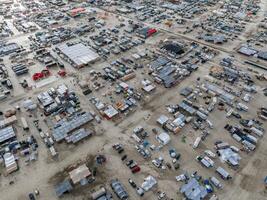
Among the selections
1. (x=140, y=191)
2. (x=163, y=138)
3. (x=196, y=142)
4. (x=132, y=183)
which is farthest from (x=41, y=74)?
(x=196, y=142)

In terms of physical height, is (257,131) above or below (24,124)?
above

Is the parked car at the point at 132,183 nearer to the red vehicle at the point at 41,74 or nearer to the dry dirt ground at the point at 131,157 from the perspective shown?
the dry dirt ground at the point at 131,157

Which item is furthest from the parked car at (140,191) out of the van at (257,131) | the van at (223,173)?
the van at (257,131)

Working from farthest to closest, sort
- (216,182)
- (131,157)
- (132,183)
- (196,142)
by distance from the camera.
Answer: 1. (196,142)
2. (131,157)
3. (132,183)
4. (216,182)

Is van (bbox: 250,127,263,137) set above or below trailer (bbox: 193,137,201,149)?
above

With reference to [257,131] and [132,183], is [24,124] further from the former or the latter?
[257,131]

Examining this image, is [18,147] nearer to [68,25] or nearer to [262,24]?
[68,25]

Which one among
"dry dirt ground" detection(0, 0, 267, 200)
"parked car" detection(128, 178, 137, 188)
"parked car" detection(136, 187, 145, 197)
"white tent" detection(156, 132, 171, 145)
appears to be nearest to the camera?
"parked car" detection(136, 187, 145, 197)

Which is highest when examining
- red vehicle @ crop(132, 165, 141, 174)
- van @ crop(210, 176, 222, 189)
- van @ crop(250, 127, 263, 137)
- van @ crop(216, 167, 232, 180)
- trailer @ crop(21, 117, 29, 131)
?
van @ crop(250, 127, 263, 137)

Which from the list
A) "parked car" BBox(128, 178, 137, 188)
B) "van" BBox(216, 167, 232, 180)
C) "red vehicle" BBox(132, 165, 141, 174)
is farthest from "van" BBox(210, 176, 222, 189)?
"parked car" BBox(128, 178, 137, 188)

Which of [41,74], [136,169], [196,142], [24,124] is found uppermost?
[196,142]

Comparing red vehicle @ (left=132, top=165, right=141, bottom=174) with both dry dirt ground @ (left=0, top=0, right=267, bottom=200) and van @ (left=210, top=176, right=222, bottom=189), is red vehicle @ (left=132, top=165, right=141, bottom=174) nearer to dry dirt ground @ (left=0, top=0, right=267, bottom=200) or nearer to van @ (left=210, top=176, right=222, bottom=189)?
dry dirt ground @ (left=0, top=0, right=267, bottom=200)
